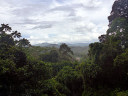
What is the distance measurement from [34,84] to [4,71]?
2.02 meters

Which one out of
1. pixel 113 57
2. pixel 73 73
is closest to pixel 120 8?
pixel 113 57

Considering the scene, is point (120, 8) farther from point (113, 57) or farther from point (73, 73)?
point (73, 73)

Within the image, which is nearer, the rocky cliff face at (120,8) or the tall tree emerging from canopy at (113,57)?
the tall tree emerging from canopy at (113,57)

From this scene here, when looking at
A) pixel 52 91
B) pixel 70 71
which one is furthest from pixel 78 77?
pixel 52 91

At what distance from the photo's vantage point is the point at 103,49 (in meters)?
9.07

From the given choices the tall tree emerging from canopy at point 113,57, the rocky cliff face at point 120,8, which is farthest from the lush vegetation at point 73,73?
the rocky cliff face at point 120,8

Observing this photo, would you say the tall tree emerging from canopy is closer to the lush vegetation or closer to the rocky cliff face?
the lush vegetation

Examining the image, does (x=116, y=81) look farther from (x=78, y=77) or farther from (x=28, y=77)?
(x=28, y=77)

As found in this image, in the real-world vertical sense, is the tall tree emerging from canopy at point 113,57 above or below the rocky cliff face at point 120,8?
below

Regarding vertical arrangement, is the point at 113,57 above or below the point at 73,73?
above

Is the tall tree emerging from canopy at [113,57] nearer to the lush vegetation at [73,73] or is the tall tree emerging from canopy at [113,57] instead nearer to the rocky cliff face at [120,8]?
the lush vegetation at [73,73]

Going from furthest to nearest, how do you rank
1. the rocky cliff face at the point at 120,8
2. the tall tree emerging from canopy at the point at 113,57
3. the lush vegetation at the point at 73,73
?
the rocky cliff face at the point at 120,8, the tall tree emerging from canopy at the point at 113,57, the lush vegetation at the point at 73,73

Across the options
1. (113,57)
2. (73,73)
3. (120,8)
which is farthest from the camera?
(73,73)

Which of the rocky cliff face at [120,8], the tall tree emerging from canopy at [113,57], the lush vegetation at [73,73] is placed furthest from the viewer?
the rocky cliff face at [120,8]
